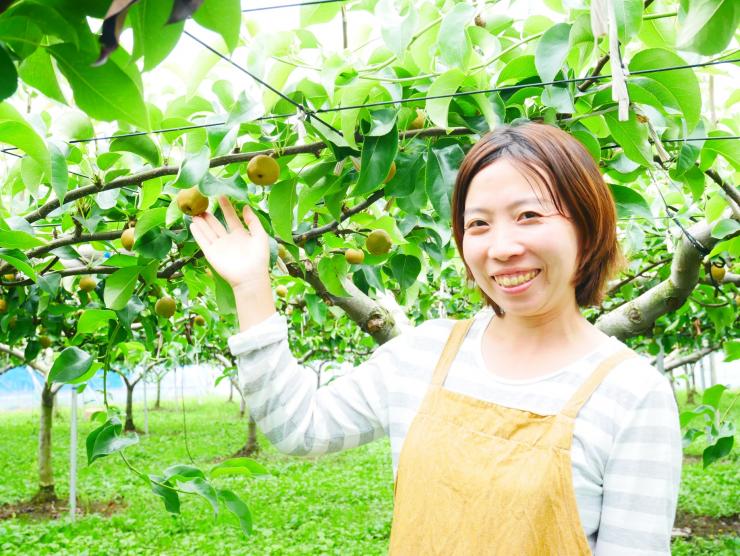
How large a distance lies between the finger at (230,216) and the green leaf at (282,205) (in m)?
0.08

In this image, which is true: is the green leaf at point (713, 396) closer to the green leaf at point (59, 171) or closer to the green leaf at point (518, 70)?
the green leaf at point (518, 70)

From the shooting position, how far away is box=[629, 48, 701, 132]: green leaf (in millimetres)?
805

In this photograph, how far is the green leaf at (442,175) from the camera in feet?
3.26

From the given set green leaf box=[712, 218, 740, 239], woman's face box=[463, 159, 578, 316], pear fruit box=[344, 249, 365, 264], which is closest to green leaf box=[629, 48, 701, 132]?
woman's face box=[463, 159, 578, 316]

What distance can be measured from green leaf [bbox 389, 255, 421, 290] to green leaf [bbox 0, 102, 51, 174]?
934mm

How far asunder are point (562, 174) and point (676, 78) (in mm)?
161

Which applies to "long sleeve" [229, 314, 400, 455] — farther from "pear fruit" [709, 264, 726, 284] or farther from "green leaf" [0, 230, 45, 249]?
"pear fruit" [709, 264, 726, 284]

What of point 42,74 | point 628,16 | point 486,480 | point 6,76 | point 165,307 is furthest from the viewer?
point 165,307

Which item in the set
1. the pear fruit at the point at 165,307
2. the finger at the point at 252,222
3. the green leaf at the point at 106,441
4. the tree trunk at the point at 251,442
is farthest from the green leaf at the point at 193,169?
the tree trunk at the point at 251,442

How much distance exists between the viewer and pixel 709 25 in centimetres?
59

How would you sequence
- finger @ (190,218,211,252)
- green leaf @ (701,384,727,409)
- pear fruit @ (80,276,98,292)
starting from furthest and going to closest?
green leaf @ (701,384,727,409), pear fruit @ (80,276,98,292), finger @ (190,218,211,252)

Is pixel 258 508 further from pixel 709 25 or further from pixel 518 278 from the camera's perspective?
pixel 709 25

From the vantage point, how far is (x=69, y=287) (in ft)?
5.65

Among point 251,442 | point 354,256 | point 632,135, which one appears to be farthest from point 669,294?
point 251,442
